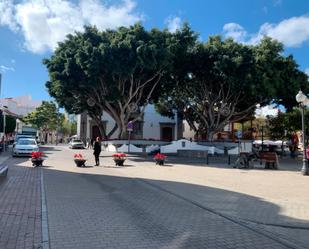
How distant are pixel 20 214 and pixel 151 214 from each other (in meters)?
2.79

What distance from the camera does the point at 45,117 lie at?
8000 centimetres

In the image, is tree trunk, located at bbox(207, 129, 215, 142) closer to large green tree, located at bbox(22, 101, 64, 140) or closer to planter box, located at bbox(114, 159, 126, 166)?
planter box, located at bbox(114, 159, 126, 166)

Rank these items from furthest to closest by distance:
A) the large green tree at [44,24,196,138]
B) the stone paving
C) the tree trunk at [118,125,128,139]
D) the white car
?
the tree trunk at [118,125,128,139] → the large green tree at [44,24,196,138] → the white car → the stone paving

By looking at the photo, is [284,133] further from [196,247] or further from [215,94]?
[196,247]

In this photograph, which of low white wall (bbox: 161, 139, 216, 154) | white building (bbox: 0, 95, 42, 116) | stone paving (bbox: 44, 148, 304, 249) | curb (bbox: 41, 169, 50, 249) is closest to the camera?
curb (bbox: 41, 169, 50, 249)

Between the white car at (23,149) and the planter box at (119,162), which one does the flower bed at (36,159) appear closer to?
the planter box at (119,162)

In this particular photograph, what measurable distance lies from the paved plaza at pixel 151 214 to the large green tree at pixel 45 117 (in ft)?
221

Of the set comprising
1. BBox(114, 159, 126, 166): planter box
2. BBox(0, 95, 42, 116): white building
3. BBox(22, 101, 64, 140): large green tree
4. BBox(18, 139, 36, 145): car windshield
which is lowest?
BBox(114, 159, 126, 166): planter box

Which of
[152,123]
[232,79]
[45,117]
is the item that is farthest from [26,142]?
[45,117]

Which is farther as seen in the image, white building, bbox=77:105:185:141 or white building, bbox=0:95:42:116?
white building, bbox=0:95:42:116

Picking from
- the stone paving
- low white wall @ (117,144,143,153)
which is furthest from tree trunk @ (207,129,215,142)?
the stone paving

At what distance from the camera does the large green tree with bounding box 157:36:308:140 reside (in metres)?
32.6

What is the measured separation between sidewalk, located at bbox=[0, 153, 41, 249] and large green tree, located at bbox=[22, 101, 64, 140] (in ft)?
224

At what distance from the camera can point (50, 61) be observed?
33188 mm
